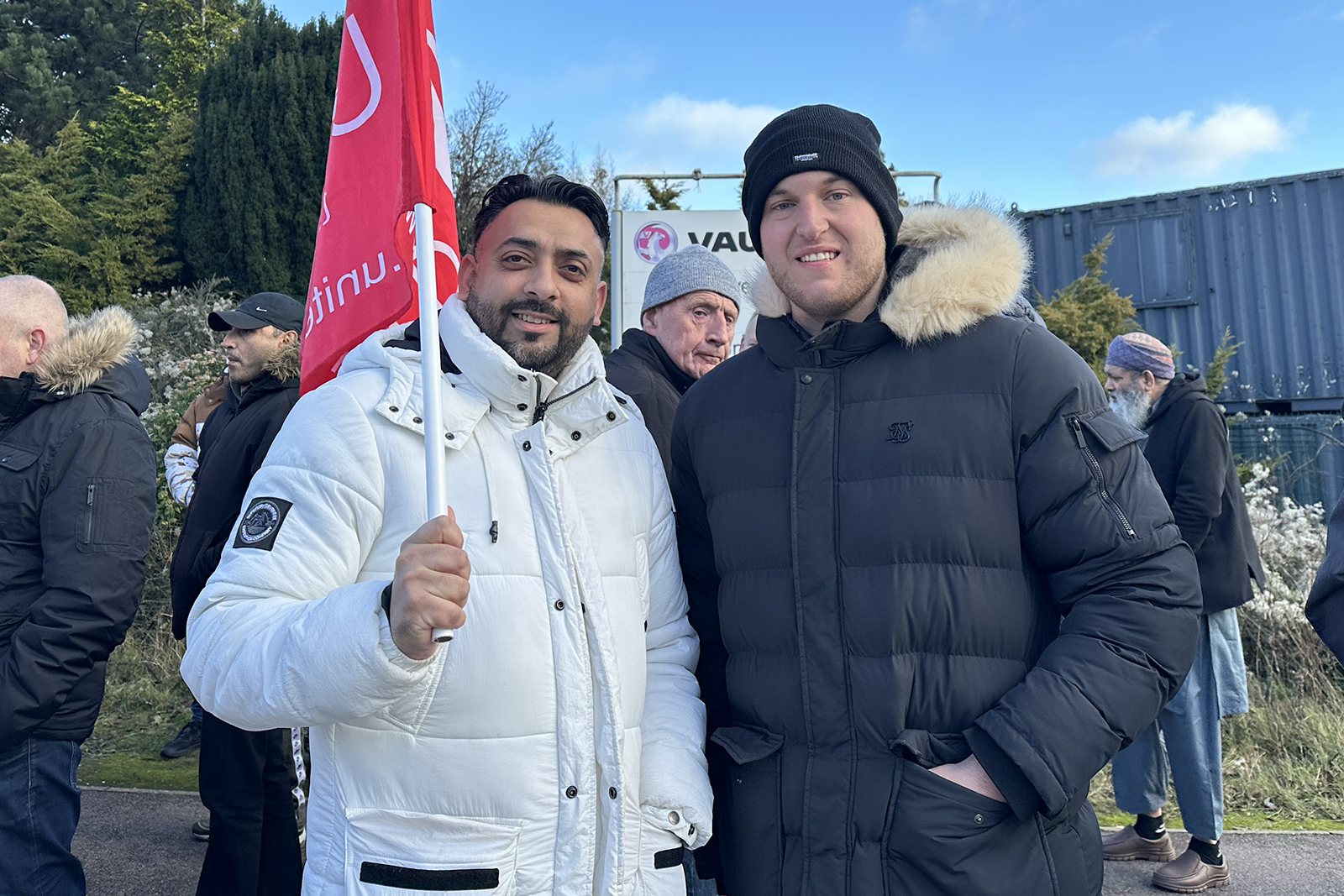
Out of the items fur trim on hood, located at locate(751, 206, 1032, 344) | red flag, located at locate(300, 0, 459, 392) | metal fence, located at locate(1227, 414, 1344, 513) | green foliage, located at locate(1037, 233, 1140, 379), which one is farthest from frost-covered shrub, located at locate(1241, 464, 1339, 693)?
red flag, located at locate(300, 0, 459, 392)

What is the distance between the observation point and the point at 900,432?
74.2 inches

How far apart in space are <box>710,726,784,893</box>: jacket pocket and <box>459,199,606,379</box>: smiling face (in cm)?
87

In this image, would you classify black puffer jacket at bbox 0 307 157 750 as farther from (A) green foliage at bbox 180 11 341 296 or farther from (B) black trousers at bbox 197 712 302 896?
(A) green foliage at bbox 180 11 341 296

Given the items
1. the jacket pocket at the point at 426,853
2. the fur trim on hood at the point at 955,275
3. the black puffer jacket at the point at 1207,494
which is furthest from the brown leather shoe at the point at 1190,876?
the jacket pocket at the point at 426,853

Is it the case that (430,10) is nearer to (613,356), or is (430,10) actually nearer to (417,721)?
(417,721)

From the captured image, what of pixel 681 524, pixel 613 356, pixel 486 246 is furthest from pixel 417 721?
pixel 613 356

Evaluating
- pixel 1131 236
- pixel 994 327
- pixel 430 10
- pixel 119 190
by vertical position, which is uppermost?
pixel 119 190

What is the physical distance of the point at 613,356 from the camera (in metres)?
3.59

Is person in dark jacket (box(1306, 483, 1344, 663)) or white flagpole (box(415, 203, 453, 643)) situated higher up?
white flagpole (box(415, 203, 453, 643))

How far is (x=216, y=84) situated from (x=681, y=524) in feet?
49.1

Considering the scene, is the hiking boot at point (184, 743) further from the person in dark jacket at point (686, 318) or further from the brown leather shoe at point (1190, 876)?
the brown leather shoe at point (1190, 876)

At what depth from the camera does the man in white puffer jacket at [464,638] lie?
5.29 feet

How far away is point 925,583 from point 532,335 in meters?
0.96

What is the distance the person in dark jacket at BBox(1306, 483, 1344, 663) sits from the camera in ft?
6.24
